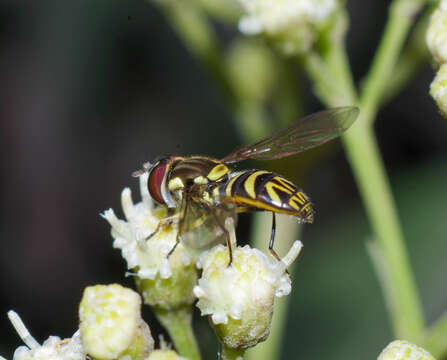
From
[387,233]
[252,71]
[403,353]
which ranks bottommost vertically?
[403,353]

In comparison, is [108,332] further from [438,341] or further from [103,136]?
[103,136]

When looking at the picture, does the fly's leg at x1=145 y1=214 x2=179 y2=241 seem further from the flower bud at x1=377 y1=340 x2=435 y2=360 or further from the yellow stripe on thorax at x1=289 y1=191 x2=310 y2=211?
the flower bud at x1=377 y1=340 x2=435 y2=360

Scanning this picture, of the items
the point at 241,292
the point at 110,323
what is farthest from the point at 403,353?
the point at 110,323

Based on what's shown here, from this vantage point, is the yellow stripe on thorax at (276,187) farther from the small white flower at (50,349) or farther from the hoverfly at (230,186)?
the small white flower at (50,349)

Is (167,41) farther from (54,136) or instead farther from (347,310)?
(347,310)

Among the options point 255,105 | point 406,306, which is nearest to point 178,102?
point 255,105

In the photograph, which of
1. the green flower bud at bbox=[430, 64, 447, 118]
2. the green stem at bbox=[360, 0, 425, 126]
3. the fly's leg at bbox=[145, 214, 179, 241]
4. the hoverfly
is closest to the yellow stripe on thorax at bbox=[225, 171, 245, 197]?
the hoverfly

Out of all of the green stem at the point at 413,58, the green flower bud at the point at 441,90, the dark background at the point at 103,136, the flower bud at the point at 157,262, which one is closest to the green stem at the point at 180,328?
the flower bud at the point at 157,262
